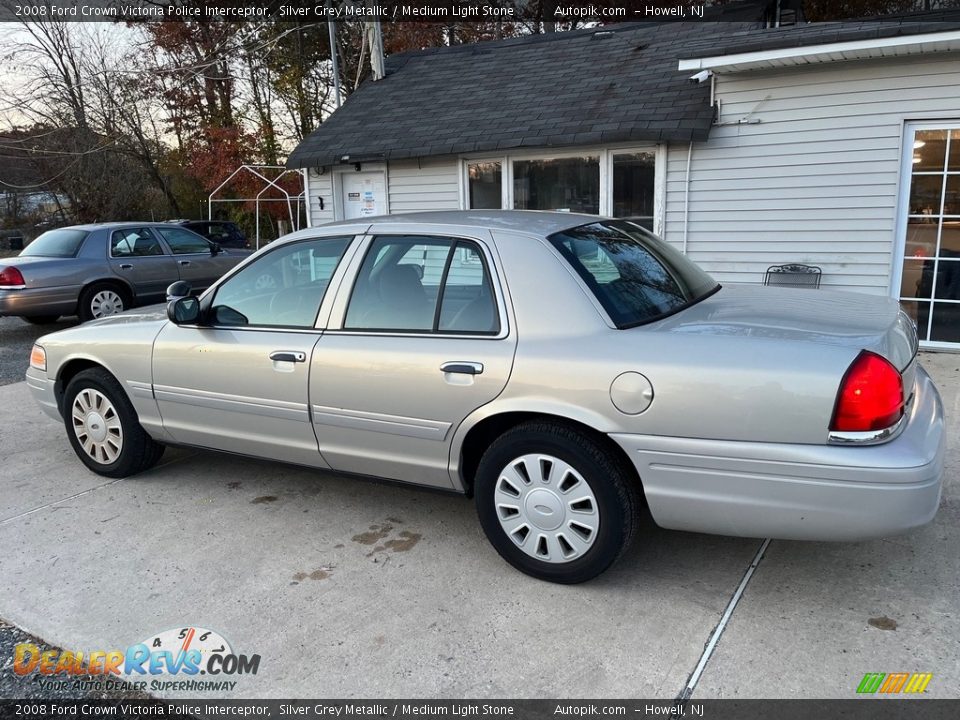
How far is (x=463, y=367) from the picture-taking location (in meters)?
3.09

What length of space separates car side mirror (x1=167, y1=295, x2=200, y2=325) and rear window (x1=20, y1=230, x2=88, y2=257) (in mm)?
7267

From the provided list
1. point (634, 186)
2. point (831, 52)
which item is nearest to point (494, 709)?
point (831, 52)

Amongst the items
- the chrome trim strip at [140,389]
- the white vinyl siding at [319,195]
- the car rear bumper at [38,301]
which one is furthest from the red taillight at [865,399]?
the car rear bumper at [38,301]

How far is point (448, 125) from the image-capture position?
31.2 feet

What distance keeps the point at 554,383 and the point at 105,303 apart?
9081 millimetres

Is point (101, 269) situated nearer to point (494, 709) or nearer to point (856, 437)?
point (494, 709)

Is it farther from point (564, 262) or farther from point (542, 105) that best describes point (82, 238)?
point (564, 262)

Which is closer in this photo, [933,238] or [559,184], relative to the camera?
[933,238]

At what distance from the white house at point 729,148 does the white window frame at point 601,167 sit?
0.06 feet

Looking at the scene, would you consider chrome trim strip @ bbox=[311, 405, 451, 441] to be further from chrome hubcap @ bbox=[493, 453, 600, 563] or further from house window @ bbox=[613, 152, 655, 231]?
house window @ bbox=[613, 152, 655, 231]

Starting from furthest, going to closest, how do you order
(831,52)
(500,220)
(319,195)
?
(319,195) → (831,52) → (500,220)

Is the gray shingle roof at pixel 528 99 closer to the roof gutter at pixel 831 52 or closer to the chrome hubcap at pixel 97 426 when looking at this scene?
the roof gutter at pixel 831 52

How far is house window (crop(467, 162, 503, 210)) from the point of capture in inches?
368

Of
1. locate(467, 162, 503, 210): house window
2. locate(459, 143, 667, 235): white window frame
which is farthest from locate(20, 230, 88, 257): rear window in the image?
locate(467, 162, 503, 210): house window
